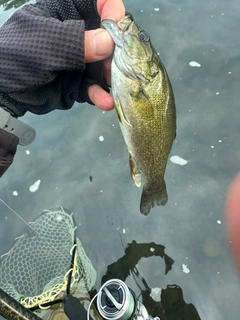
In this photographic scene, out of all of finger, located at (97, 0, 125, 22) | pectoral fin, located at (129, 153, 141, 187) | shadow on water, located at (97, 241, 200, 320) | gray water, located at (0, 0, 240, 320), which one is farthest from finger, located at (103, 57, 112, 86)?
shadow on water, located at (97, 241, 200, 320)

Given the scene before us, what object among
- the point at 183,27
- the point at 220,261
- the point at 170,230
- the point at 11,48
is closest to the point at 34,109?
the point at 11,48

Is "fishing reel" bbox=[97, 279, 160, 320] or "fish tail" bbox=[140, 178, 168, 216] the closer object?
"fishing reel" bbox=[97, 279, 160, 320]

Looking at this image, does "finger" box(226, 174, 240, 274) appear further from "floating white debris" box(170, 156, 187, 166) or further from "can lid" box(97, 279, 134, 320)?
"can lid" box(97, 279, 134, 320)

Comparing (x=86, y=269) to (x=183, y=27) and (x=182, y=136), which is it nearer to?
(x=182, y=136)

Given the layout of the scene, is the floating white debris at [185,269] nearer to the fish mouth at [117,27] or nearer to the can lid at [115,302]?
the can lid at [115,302]

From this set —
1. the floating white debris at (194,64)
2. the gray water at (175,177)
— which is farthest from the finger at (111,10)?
the floating white debris at (194,64)
